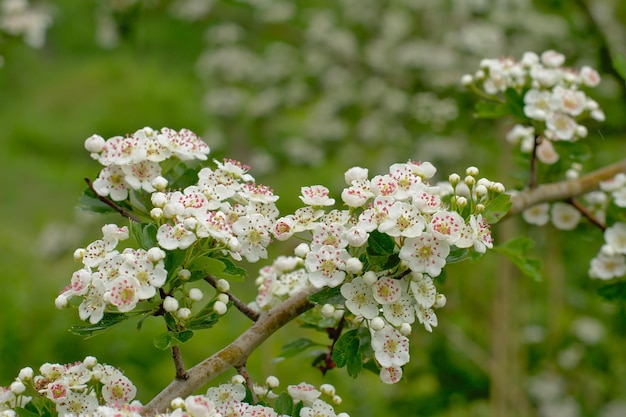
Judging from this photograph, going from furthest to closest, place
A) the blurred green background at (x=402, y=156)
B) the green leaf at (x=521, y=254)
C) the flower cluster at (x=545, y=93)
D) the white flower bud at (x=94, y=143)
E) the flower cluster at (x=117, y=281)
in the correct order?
1. the blurred green background at (x=402, y=156)
2. the flower cluster at (x=545, y=93)
3. the green leaf at (x=521, y=254)
4. the white flower bud at (x=94, y=143)
5. the flower cluster at (x=117, y=281)

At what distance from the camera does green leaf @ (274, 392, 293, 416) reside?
1315mm

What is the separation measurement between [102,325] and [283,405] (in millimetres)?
346

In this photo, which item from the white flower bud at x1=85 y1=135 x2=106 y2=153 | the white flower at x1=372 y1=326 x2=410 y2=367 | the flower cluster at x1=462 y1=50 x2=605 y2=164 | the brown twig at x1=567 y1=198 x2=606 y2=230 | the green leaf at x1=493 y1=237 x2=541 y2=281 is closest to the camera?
the white flower at x1=372 y1=326 x2=410 y2=367

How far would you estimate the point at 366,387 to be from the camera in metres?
3.82

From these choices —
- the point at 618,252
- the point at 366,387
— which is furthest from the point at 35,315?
the point at 618,252

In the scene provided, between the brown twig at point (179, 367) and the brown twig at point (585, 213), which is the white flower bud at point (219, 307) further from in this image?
the brown twig at point (585, 213)

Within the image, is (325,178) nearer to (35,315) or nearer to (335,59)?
(335,59)

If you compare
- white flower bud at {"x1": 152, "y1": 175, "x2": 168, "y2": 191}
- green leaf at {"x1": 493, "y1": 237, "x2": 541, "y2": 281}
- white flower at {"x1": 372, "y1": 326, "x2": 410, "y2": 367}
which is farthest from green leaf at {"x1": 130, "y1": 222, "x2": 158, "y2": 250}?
green leaf at {"x1": 493, "y1": 237, "x2": 541, "y2": 281}

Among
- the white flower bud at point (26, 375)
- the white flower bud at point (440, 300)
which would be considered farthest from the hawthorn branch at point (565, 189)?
the white flower bud at point (26, 375)

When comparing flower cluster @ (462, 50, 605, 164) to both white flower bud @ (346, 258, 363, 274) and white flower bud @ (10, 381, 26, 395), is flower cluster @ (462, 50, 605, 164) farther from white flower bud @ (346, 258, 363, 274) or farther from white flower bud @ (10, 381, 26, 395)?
white flower bud @ (10, 381, 26, 395)

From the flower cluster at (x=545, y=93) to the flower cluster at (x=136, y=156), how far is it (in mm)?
847

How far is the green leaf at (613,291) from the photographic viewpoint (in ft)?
6.10

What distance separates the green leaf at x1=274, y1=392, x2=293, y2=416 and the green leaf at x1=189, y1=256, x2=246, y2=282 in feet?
0.74

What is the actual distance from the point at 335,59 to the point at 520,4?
119cm
